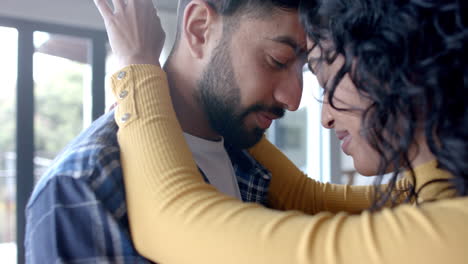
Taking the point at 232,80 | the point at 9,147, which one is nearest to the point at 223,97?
the point at 232,80

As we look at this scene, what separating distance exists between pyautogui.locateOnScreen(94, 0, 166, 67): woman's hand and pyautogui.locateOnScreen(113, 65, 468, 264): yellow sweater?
0.05 meters

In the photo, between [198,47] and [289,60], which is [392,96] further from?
[198,47]

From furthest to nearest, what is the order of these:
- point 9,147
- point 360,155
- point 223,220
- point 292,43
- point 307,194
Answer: point 9,147, point 307,194, point 292,43, point 360,155, point 223,220

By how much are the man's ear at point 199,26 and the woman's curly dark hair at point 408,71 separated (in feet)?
1.11

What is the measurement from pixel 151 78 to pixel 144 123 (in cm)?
10

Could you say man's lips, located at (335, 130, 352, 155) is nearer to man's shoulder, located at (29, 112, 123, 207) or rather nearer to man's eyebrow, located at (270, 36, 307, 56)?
man's eyebrow, located at (270, 36, 307, 56)

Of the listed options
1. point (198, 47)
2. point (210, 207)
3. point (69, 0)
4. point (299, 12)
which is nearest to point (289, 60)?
point (299, 12)

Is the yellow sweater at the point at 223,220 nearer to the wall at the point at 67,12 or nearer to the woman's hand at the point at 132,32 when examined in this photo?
the woman's hand at the point at 132,32

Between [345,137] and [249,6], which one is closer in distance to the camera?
[345,137]

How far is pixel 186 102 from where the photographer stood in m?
0.97

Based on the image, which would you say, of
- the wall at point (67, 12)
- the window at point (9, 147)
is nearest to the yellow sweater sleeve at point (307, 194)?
the wall at point (67, 12)

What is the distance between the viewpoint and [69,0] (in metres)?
2.20

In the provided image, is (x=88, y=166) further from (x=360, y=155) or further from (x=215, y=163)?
(x=360, y=155)

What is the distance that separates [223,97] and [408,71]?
48 cm
